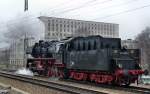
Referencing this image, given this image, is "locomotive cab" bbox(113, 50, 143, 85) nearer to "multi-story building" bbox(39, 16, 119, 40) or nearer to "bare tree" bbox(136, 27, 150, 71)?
"multi-story building" bbox(39, 16, 119, 40)

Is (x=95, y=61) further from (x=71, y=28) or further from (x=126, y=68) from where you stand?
(x=71, y=28)

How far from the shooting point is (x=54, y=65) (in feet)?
92.8

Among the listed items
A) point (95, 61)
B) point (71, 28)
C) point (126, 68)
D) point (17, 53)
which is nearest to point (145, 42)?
point (71, 28)

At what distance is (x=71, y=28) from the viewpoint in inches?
1827

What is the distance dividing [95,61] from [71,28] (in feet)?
82.3

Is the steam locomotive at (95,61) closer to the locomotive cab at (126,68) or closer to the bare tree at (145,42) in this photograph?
the locomotive cab at (126,68)

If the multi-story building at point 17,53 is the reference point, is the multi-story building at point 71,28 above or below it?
above

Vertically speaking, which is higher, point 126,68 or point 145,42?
point 145,42

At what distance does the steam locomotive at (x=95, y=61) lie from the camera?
66.1 ft

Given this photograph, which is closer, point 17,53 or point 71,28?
point 71,28

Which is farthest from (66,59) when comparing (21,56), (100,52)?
(21,56)

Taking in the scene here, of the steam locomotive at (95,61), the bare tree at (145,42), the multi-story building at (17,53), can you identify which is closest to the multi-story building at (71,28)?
the bare tree at (145,42)

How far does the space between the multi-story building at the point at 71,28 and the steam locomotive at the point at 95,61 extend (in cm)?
1039

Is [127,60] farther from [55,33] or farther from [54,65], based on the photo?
[55,33]
